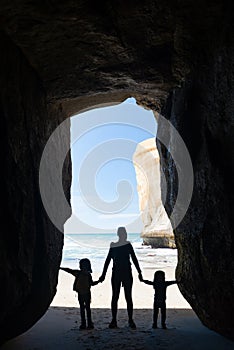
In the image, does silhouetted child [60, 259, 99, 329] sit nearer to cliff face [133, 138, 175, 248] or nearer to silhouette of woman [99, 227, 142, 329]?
silhouette of woman [99, 227, 142, 329]

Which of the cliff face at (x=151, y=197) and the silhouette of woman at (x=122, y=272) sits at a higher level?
the cliff face at (x=151, y=197)

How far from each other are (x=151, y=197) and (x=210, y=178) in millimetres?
34524

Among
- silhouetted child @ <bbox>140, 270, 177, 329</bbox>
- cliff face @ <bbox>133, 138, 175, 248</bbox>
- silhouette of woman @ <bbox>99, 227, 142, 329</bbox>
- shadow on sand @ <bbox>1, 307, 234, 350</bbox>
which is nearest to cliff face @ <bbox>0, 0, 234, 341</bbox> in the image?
shadow on sand @ <bbox>1, 307, 234, 350</bbox>

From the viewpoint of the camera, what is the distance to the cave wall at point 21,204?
14.9 ft

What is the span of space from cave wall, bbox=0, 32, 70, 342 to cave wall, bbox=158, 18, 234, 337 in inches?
94.0

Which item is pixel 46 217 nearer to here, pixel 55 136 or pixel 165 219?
pixel 55 136

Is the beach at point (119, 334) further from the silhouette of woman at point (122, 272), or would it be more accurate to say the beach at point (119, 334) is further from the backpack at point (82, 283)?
the backpack at point (82, 283)

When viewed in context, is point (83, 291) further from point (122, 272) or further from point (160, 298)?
point (160, 298)

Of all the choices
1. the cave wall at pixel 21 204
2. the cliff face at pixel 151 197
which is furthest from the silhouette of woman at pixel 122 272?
the cliff face at pixel 151 197

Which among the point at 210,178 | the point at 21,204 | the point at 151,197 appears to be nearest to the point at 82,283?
the point at 21,204

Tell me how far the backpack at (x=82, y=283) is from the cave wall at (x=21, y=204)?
424 mm

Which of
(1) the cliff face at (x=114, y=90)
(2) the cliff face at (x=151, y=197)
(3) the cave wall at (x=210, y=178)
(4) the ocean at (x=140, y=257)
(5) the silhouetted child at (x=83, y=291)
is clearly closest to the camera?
(1) the cliff face at (x=114, y=90)

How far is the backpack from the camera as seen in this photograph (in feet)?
20.9

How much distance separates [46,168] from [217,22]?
357 cm
